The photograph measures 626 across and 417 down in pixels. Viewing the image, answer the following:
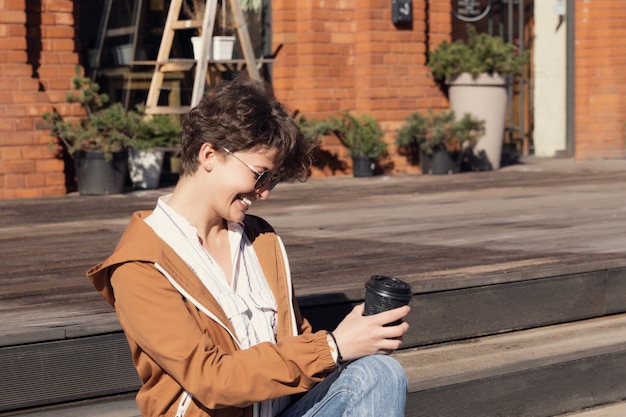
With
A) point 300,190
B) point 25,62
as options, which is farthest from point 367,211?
point 25,62

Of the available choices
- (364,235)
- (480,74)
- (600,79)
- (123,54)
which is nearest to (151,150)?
(123,54)

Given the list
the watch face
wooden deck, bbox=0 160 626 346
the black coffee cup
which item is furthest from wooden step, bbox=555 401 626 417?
the watch face

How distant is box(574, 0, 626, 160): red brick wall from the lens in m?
12.8

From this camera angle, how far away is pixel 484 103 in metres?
10.8

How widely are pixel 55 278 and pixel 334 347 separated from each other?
2302 millimetres

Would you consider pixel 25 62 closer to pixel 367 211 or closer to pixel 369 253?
pixel 367 211

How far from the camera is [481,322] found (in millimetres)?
4105

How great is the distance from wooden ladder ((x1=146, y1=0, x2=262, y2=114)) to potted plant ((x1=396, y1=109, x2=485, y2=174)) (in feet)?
5.59

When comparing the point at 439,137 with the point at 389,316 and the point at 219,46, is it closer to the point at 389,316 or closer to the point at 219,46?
the point at 219,46

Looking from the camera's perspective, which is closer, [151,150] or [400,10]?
[151,150]

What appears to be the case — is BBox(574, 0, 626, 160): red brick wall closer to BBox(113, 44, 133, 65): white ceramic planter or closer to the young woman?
BBox(113, 44, 133, 65): white ceramic planter

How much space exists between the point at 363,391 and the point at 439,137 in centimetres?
797

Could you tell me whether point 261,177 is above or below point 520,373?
above

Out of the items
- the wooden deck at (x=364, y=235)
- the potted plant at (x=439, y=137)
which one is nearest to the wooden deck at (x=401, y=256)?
the wooden deck at (x=364, y=235)
